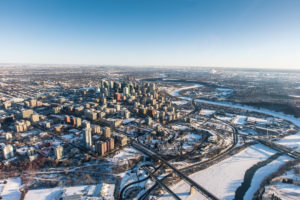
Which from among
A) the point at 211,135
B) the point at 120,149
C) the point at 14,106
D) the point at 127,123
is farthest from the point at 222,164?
the point at 14,106

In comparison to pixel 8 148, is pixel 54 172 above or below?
below

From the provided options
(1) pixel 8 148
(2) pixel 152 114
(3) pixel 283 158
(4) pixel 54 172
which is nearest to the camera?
(4) pixel 54 172

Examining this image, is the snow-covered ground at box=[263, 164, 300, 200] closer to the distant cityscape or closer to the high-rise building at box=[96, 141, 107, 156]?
the distant cityscape

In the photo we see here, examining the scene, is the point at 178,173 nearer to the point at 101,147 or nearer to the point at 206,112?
the point at 101,147

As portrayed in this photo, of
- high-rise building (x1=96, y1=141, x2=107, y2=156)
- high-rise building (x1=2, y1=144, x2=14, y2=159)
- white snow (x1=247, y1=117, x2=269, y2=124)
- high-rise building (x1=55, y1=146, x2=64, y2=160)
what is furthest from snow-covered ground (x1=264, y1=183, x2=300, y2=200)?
high-rise building (x1=2, y1=144, x2=14, y2=159)

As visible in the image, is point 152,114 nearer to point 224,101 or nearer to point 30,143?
point 30,143

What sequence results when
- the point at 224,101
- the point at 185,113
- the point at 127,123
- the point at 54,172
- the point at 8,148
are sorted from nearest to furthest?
the point at 54,172 < the point at 8,148 < the point at 127,123 < the point at 185,113 < the point at 224,101

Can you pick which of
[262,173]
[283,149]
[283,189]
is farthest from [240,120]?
[283,189]
